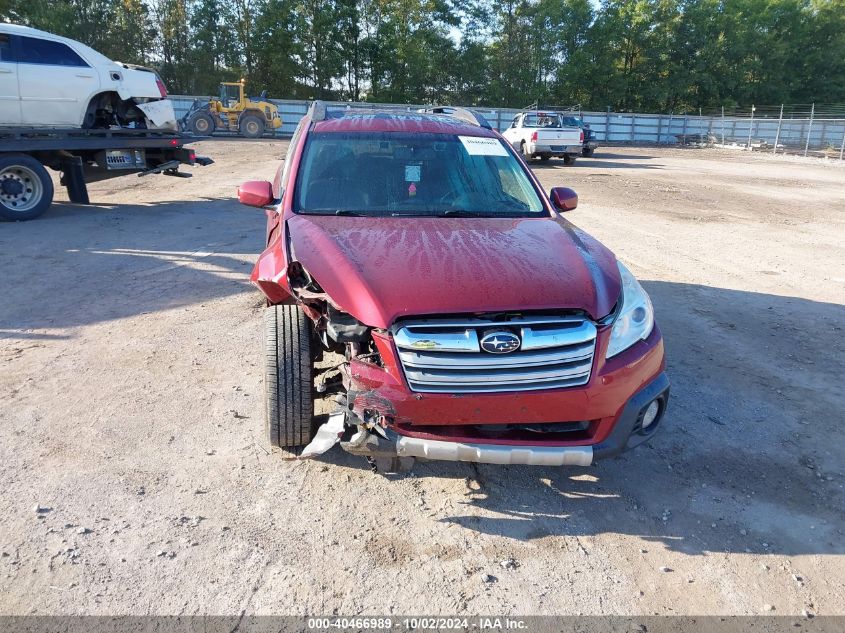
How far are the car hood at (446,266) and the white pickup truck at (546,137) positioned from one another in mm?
17438

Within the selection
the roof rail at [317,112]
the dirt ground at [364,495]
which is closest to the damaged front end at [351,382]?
the dirt ground at [364,495]

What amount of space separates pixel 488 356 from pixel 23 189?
32.5 ft

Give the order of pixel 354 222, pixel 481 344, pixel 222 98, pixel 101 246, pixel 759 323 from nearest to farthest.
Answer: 1. pixel 481 344
2. pixel 354 222
3. pixel 759 323
4. pixel 101 246
5. pixel 222 98

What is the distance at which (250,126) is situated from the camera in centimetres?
3064

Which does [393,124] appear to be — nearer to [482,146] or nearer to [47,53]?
[482,146]

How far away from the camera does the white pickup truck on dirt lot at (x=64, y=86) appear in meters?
9.80

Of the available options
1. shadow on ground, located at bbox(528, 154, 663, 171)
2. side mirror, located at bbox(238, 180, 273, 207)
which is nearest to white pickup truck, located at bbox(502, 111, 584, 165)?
shadow on ground, located at bbox(528, 154, 663, 171)

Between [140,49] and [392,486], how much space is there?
47.6 m

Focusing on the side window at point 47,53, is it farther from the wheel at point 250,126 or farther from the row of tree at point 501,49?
the row of tree at point 501,49

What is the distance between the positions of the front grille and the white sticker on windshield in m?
2.04

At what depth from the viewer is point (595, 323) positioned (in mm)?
2959

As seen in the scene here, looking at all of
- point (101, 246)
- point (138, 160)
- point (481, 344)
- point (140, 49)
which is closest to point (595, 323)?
point (481, 344)

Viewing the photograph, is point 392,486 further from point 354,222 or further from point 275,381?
point 354,222

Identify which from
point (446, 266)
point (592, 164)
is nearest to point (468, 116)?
point (446, 266)
